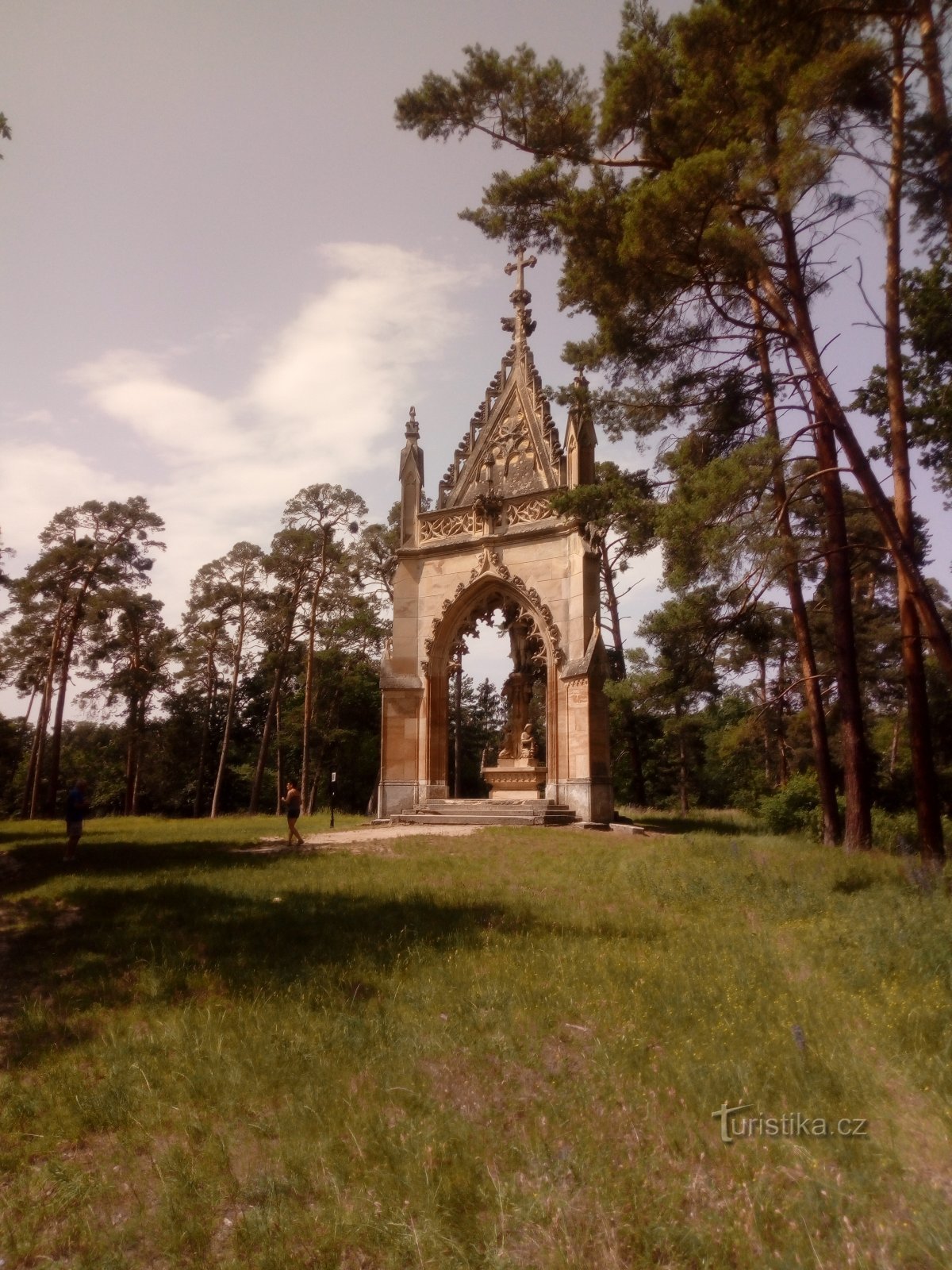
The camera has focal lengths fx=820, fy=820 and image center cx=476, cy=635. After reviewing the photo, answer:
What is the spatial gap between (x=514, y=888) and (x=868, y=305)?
25.7 ft

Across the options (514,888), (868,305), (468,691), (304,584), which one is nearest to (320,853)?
(514,888)

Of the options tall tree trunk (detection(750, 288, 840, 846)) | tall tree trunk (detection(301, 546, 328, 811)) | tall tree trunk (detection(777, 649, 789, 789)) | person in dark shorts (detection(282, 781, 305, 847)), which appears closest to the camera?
tall tree trunk (detection(750, 288, 840, 846))

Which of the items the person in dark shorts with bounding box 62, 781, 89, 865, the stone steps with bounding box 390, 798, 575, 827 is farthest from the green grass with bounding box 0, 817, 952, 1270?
the stone steps with bounding box 390, 798, 575, 827

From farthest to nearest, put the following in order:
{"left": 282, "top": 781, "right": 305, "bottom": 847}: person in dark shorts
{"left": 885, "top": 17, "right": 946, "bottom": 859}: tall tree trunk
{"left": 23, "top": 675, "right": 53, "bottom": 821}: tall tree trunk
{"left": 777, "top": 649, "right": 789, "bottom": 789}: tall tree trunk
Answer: {"left": 23, "top": 675, "right": 53, "bottom": 821}: tall tree trunk < {"left": 777, "top": 649, "right": 789, "bottom": 789}: tall tree trunk < {"left": 282, "top": 781, "right": 305, "bottom": 847}: person in dark shorts < {"left": 885, "top": 17, "right": 946, "bottom": 859}: tall tree trunk

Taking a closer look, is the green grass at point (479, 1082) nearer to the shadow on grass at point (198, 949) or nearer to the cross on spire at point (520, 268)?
the shadow on grass at point (198, 949)

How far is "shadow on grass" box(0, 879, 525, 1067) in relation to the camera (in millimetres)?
5484

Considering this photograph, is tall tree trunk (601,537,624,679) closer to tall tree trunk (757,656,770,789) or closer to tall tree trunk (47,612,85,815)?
tall tree trunk (757,656,770,789)

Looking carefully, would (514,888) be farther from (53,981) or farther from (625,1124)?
(625,1124)

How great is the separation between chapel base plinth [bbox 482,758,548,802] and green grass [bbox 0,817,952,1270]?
9.44 m

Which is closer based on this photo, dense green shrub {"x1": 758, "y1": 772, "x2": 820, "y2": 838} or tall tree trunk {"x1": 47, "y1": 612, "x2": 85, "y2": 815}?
dense green shrub {"x1": 758, "y1": 772, "x2": 820, "y2": 838}

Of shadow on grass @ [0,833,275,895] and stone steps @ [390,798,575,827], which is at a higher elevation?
stone steps @ [390,798,575,827]

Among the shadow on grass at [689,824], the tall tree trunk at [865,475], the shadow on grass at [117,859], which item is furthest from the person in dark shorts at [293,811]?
the tall tree trunk at [865,475]

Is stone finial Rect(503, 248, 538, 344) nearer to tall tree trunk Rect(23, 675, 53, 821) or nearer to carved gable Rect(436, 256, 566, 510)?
carved gable Rect(436, 256, 566, 510)

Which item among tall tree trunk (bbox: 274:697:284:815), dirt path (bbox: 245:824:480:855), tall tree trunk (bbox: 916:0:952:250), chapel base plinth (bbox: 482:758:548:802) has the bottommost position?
dirt path (bbox: 245:824:480:855)
